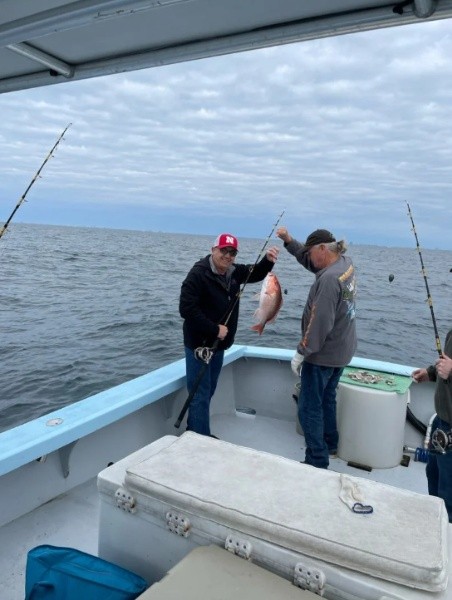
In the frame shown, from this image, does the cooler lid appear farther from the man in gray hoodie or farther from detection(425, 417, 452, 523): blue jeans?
the man in gray hoodie

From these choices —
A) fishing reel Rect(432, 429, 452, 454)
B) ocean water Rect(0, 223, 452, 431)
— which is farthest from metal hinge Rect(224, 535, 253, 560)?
ocean water Rect(0, 223, 452, 431)

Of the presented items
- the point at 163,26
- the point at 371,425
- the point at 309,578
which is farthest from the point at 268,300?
the point at 309,578

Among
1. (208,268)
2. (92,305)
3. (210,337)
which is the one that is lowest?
(92,305)

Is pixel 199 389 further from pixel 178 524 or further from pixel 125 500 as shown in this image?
pixel 178 524

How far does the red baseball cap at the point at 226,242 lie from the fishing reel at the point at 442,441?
2007 millimetres

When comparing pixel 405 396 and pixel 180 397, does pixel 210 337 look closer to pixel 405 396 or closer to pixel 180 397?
pixel 180 397

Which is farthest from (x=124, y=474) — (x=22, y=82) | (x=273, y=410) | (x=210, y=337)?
(x=273, y=410)

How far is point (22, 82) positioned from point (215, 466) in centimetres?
254

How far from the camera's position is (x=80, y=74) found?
2.60 m

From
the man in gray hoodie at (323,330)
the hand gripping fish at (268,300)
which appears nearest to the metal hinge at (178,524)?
the man in gray hoodie at (323,330)

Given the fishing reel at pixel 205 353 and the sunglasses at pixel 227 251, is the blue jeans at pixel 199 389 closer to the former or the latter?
the fishing reel at pixel 205 353

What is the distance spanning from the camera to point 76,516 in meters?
3.06

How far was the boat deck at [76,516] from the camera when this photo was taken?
262 centimetres

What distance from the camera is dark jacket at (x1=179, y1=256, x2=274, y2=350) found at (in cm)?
378
